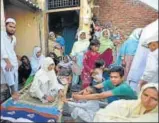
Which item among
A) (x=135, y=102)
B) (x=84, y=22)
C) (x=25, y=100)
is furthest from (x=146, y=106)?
(x=84, y=22)

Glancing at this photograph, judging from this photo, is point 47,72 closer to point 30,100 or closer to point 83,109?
point 30,100

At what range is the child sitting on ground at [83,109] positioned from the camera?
3.66 meters

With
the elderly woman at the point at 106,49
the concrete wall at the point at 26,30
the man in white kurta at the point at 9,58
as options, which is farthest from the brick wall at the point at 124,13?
the man in white kurta at the point at 9,58

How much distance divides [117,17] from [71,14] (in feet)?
5.01

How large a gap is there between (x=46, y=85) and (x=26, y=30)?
382cm

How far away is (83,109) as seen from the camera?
378 cm

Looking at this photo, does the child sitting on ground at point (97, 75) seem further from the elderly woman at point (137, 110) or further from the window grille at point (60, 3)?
the window grille at point (60, 3)

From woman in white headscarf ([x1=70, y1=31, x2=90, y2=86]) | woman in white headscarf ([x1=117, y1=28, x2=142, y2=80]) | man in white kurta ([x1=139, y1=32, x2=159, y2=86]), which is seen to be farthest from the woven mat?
woman in white headscarf ([x1=70, y1=31, x2=90, y2=86])

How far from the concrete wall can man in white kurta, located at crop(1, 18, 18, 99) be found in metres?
3.03

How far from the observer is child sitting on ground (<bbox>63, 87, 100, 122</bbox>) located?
366 centimetres

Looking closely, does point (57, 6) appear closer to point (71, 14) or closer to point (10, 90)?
point (71, 14)

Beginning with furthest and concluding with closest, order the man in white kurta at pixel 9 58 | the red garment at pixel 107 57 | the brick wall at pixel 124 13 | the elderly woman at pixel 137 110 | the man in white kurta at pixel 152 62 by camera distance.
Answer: the brick wall at pixel 124 13 < the red garment at pixel 107 57 < the man in white kurta at pixel 9 58 < the man in white kurta at pixel 152 62 < the elderly woman at pixel 137 110

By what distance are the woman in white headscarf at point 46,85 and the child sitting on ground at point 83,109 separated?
2.18 ft

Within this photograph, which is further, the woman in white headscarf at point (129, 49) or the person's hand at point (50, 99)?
the woman in white headscarf at point (129, 49)
